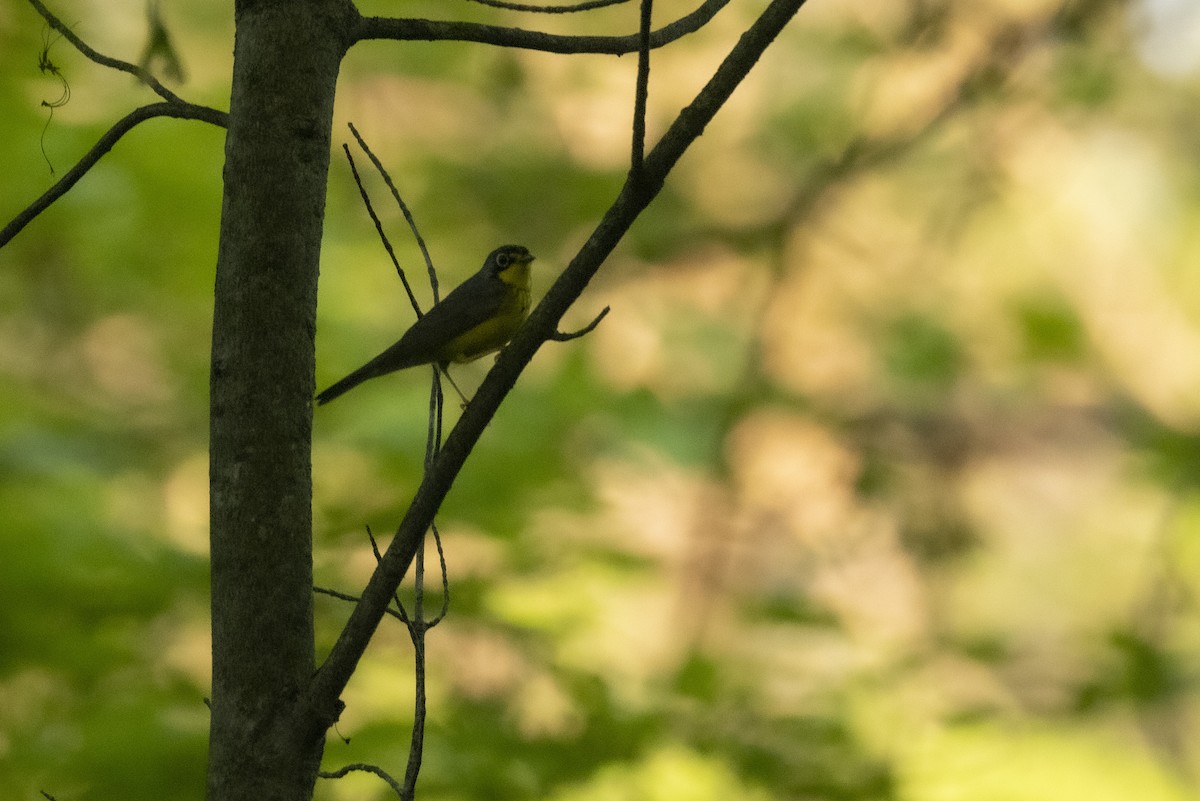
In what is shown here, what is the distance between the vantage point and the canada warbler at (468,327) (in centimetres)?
413

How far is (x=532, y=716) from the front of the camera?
14.4 ft

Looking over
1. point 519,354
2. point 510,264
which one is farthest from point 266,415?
point 510,264

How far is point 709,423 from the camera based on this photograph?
6777 millimetres

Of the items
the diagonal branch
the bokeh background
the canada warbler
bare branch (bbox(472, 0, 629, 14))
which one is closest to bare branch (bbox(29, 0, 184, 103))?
bare branch (bbox(472, 0, 629, 14))

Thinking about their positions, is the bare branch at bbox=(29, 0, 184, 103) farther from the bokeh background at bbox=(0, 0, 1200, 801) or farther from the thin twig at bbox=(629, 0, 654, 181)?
the bokeh background at bbox=(0, 0, 1200, 801)

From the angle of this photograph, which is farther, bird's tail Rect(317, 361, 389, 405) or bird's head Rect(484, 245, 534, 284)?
bird's head Rect(484, 245, 534, 284)

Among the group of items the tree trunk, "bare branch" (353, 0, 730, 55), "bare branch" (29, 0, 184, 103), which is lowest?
the tree trunk

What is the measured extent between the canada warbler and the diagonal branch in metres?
2.14

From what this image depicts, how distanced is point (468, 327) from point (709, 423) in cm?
273

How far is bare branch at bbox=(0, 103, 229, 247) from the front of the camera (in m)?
2.08

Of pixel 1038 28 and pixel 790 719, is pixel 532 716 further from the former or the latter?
pixel 1038 28

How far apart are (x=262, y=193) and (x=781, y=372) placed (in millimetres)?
6605

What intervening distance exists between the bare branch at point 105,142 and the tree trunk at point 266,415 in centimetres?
20

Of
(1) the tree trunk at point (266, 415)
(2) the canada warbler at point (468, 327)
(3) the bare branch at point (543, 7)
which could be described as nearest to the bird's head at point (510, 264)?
(2) the canada warbler at point (468, 327)
